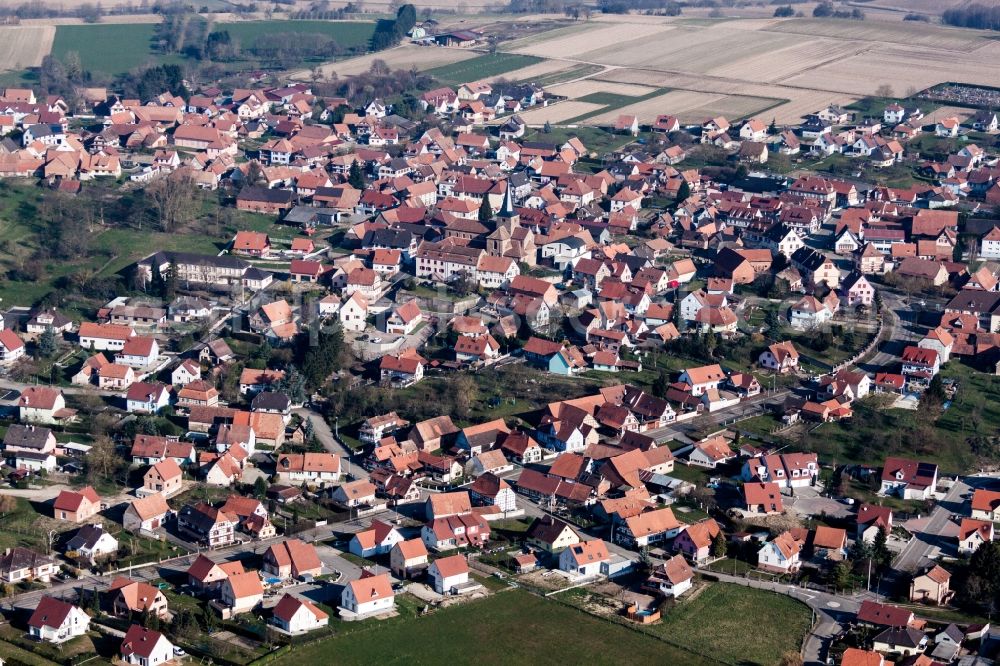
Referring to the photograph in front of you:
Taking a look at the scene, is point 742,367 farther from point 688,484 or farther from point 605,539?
point 605,539

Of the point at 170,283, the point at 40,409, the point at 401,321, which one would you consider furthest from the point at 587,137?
the point at 40,409

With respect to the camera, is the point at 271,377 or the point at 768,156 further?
the point at 768,156

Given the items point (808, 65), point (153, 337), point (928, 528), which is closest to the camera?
point (928, 528)

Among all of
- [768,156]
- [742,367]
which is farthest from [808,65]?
[742,367]

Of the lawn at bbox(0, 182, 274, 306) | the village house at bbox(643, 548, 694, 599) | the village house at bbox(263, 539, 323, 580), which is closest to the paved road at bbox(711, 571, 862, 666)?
the village house at bbox(643, 548, 694, 599)

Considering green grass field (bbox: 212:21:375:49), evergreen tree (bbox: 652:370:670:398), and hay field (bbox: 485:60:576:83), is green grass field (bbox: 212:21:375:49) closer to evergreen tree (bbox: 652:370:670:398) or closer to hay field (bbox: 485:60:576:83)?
hay field (bbox: 485:60:576:83)

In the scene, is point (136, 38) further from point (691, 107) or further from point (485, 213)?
point (485, 213)
